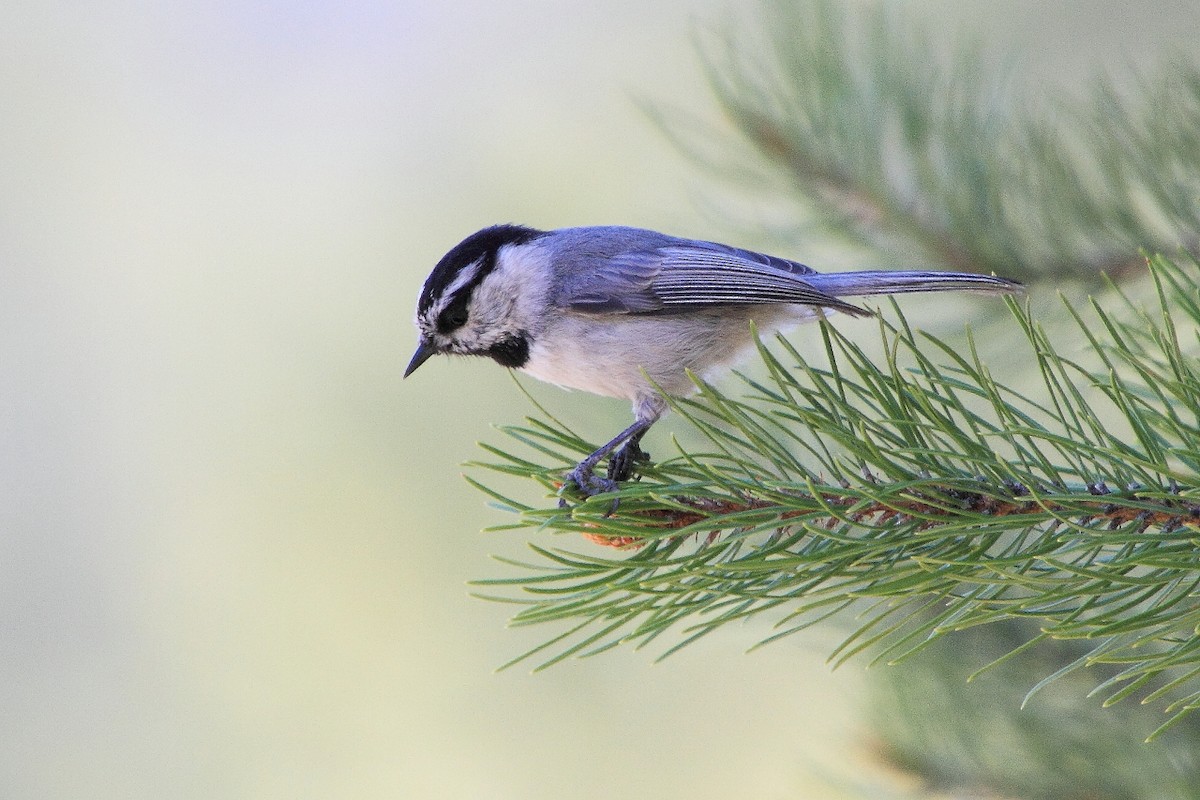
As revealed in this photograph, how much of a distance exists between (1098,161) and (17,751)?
11.1ft

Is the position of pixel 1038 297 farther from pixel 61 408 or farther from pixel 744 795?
pixel 61 408

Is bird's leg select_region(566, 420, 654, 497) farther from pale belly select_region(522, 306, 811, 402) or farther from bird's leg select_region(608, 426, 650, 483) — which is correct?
pale belly select_region(522, 306, 811, 402)

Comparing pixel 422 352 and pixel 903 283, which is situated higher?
pixel 422 352

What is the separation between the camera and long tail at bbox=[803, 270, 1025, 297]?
106cm

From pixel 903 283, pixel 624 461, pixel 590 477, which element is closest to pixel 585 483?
Result: pixel 590 477

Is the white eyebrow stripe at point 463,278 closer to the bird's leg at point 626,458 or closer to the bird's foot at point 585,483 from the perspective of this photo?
the bird's leg at point 626,458

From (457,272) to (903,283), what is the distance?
27.2 inches

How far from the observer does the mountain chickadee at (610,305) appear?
1537 mm

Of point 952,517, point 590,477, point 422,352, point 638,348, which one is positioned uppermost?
point 422,352

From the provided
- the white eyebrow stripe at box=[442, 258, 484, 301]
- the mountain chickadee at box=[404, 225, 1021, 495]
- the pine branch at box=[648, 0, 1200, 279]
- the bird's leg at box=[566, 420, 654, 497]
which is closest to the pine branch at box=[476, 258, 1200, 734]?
the bird's leg at box=[566, 420, 654, 497]

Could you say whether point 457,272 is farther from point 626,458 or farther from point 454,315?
point 626,458

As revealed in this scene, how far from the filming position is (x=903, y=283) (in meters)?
1.22

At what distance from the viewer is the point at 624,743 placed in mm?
2791

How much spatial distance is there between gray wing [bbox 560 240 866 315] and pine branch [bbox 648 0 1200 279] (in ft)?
0.76
